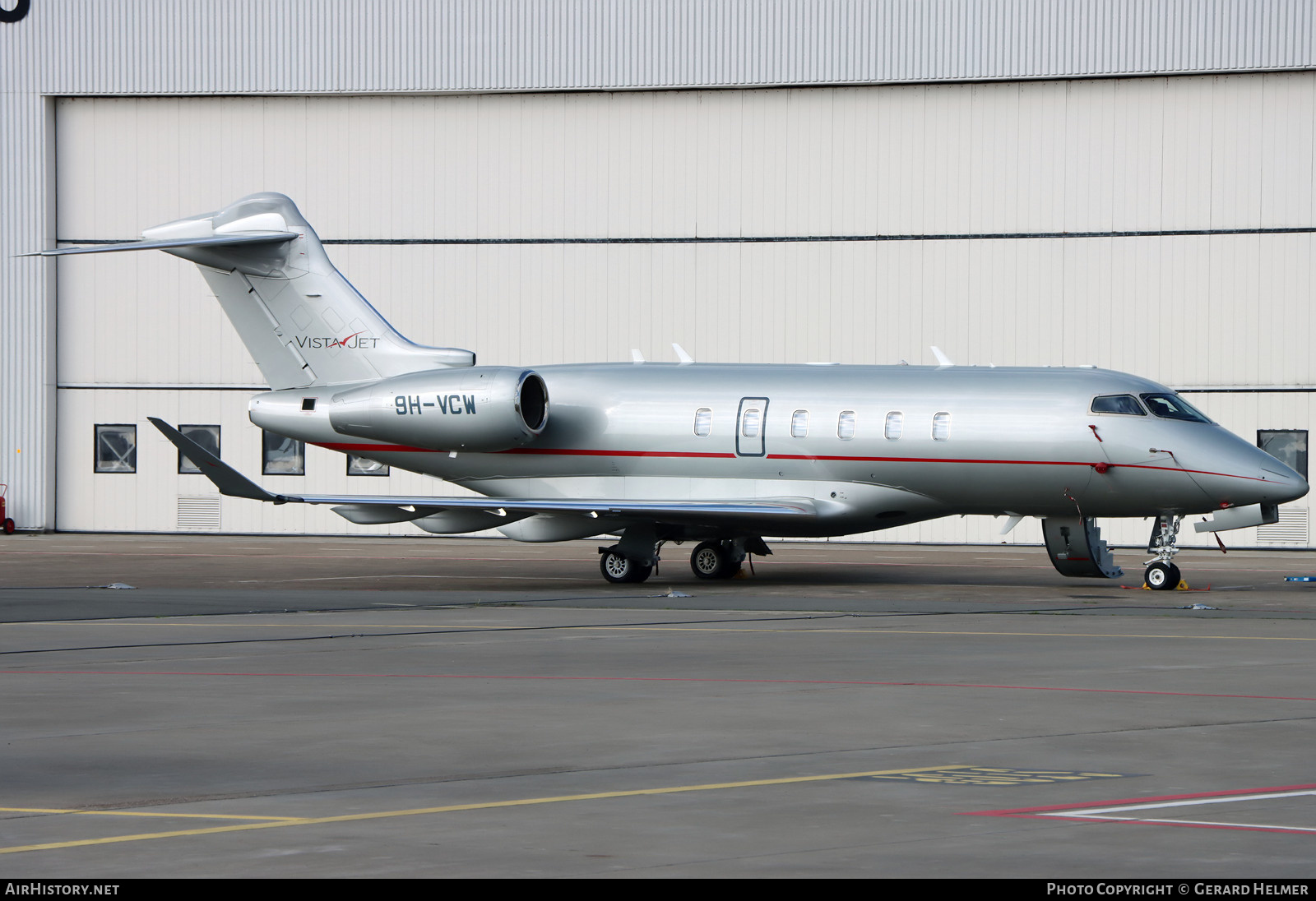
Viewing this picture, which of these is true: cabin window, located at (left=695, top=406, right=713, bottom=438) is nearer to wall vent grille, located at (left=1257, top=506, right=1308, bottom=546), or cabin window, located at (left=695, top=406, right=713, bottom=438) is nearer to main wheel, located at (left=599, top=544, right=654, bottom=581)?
main wheel, located at (left=599, top=544, right=654, bottom=581)

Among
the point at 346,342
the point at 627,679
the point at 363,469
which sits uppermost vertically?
the point at 346,342

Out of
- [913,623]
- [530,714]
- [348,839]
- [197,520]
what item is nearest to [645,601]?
[913,623]

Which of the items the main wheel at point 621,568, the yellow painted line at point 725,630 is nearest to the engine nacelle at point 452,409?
the main wheel at point 621,568

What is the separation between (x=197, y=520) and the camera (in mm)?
41875

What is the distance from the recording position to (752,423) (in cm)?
2642

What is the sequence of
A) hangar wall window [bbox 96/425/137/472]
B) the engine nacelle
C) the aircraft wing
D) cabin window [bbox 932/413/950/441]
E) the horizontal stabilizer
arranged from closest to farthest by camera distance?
the aircraft wing, cabin window [bbox 932/413/950/441], the engine nacelle, the horizontal stabilizer, hangar wall window [bbox 96/425/137/472]

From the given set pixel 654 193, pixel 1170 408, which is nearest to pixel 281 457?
pixel 654 193

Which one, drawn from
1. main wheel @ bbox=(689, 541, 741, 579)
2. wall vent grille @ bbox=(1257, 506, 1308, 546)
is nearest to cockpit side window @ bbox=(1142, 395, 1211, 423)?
main wheel @ bbox=(689, 541, 741, 579)

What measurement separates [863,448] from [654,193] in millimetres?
15805

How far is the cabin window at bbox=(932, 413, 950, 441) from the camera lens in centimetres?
2517

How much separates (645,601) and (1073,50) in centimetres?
2024

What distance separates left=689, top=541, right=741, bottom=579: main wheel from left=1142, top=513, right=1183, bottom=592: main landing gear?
6.56m

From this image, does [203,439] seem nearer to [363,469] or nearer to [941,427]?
[363,469]
